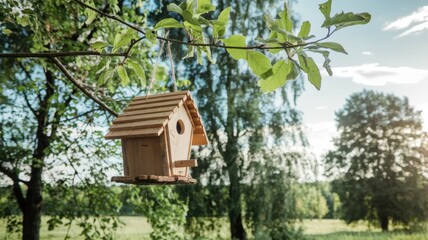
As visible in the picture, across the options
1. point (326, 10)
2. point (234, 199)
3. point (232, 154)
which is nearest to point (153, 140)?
point (326, 10)

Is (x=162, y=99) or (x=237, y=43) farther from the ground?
(x=162, y=99)

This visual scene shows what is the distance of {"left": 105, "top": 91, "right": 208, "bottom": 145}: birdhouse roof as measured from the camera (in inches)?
64.7

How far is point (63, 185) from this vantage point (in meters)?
6.50

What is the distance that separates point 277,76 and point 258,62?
2.8 inches

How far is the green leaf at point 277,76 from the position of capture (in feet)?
3.05

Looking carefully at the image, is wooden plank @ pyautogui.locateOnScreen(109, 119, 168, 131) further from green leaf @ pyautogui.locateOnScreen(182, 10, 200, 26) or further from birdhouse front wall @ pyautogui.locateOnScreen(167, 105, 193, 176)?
green leaf @ pyautogui.locateOnScreen(182, 10, 200, 26)

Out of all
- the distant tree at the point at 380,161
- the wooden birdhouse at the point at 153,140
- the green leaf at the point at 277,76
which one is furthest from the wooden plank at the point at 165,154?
the distant tree at the point at 380,161

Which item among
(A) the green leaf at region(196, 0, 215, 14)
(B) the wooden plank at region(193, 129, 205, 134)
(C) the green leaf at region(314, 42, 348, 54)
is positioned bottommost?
(C) the green leaf at region(314, 42, 348, 54)

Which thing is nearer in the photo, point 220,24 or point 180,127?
point 220,24

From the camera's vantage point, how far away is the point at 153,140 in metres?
1.76

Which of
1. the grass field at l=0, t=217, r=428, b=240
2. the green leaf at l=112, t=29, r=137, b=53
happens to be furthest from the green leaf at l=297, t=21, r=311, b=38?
the grass field at l=0, t=217, r=428, b=240

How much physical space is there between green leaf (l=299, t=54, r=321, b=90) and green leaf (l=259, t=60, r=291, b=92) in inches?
1.7

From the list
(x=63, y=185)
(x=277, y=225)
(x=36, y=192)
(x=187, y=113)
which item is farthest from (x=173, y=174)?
(x=277, y=225)

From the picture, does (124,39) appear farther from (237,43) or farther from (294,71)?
(294,71)
